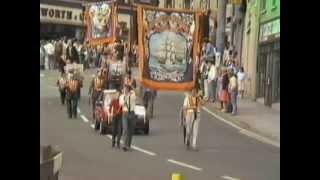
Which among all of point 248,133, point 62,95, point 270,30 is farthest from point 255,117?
point 62,95

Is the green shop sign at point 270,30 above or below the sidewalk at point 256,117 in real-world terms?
above

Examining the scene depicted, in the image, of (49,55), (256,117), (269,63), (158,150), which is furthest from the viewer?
(256,117)

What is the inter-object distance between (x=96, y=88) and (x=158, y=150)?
87cm

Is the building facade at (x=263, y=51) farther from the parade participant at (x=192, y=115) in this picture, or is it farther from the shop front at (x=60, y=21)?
the shop front at (x=60, y=21)

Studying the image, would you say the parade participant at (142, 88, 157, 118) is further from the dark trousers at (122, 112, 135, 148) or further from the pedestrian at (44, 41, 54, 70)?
the pedestrian at (44, 41, 54, 70)

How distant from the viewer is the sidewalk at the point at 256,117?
8.63 m

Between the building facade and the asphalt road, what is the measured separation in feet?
1.64

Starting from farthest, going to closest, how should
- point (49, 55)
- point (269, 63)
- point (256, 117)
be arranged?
1. point (256, 117)
2. point (269, 63)
3. point (49, 55)

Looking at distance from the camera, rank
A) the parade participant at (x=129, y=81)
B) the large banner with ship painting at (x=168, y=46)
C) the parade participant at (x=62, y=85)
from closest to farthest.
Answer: the parade participant at (x=62, y=85)
the parade participant at (x=129, y=81)
the large banner with ship painting at (x=168, y=46)

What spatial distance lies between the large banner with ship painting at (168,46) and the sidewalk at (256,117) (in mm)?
433

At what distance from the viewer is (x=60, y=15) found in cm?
843

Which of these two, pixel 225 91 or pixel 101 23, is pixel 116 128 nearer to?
pixel 101 23

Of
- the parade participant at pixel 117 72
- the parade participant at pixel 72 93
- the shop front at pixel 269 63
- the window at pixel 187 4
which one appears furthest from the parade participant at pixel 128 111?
the shop front at pixel 269 63
